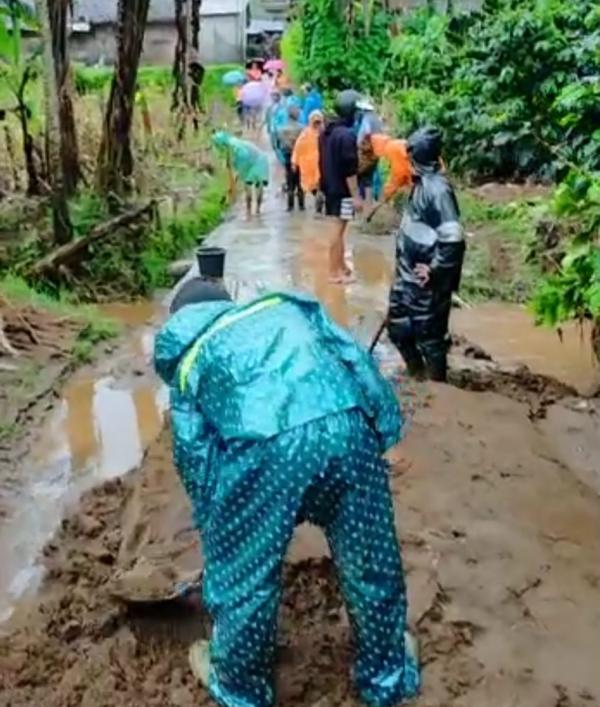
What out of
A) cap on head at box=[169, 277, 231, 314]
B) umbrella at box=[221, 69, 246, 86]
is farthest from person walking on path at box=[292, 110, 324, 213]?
umbrella at box=[221, 69, 246, 86]

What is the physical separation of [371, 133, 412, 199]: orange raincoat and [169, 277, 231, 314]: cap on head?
6675 millimetres

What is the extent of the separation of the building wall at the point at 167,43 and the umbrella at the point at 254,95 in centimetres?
975

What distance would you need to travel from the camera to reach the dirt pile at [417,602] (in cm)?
379

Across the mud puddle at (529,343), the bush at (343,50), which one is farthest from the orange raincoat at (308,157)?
the bush at (343,50)

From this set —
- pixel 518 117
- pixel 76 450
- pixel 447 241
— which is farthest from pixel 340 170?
pixel 518 117

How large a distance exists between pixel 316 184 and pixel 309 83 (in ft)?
38.6

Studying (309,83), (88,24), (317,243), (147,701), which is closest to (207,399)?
(147,701)

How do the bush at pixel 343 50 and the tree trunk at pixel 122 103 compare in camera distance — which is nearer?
the tree trunk at pixel 122 103

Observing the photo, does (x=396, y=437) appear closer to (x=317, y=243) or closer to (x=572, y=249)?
(x=572, y=249)

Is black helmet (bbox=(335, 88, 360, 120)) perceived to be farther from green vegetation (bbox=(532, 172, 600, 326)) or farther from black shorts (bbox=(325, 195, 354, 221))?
green vegetation (bbox=(532, 172, 600, 326))

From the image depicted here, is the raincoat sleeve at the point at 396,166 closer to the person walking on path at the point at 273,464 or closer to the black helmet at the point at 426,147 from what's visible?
the black helmet at the point at 426,147

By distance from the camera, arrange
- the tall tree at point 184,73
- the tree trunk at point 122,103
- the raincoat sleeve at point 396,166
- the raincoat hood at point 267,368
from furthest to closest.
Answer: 1. the tall tree at point 184,73
2. the tree trunk at point 122,103
3. the raincoat sleeve at point 396,166
4. the raincoat hood at point 267,368

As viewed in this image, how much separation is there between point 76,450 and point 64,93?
17.0ft

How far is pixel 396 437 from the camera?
3432 mm
